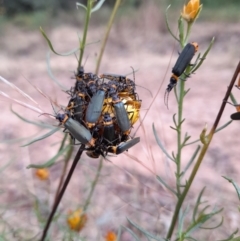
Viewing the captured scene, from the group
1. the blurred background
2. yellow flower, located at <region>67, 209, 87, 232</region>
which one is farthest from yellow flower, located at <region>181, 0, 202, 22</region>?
yellow flower, located at <region>67, 209, 87, 232</region>

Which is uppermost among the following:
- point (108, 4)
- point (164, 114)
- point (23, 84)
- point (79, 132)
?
point (108, 4)

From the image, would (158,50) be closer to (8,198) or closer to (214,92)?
(214,92)

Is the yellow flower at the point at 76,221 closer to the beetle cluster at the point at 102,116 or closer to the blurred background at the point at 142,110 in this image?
the blurred background at the point at 142,110

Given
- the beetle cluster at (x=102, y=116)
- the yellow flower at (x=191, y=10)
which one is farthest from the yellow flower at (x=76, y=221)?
the yellow flower at (x=191, y=10)

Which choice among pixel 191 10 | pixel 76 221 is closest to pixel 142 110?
pixel 191 10

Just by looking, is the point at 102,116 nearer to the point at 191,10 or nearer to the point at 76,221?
the point at 191,10

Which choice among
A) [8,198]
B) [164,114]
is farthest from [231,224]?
[164,114]
